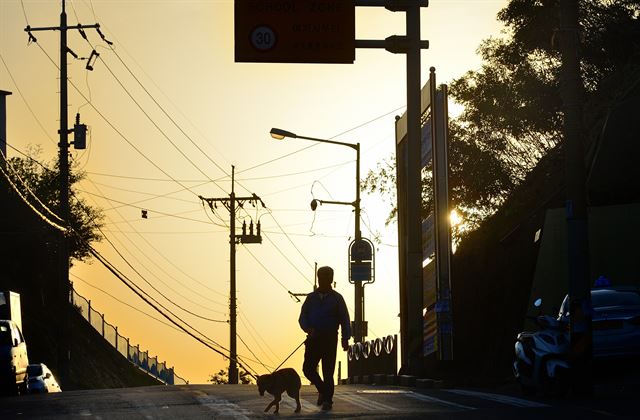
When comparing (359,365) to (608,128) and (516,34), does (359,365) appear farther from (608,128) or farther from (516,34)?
(516,34)

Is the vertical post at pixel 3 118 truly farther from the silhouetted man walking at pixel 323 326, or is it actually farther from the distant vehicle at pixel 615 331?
the silhouetted man walking at pixel 323 326

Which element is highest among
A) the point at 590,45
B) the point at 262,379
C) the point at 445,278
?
the point at 590,45

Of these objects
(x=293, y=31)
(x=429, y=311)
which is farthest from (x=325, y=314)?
(x=429, y=311)

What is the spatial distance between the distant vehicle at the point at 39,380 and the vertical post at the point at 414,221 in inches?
521

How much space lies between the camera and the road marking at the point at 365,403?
637 inches

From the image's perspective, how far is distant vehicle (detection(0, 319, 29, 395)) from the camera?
27638mm

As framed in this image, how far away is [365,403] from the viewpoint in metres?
17.3

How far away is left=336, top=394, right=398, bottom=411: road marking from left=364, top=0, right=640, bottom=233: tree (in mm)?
43452

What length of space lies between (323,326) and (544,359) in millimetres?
3705

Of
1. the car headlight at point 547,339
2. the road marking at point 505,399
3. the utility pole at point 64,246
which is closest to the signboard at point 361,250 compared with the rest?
the utility pole at point 64,246

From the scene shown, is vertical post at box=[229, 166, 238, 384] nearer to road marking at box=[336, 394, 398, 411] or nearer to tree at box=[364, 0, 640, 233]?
tree at box=[364, 0, 640, 233]

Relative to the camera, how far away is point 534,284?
37969 millimetres

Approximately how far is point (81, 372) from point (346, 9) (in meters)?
49.0

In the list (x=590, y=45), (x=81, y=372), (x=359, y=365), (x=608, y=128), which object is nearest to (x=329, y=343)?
(x=608, y=128)
